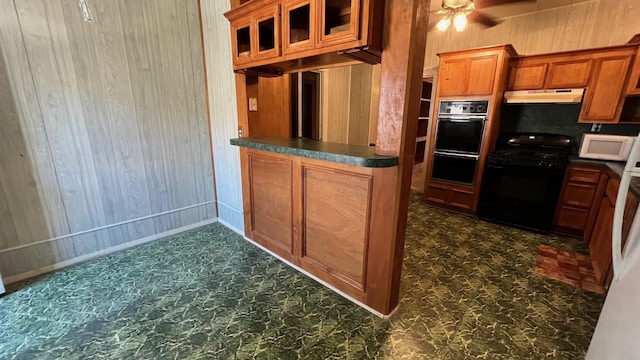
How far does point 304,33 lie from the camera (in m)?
2.00

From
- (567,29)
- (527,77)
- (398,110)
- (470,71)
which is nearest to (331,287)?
(398,110)

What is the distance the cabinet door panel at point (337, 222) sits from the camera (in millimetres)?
1826

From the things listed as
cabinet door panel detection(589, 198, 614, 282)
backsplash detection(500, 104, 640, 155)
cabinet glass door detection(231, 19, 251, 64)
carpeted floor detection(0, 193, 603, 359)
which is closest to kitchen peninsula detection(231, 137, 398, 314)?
carpeted floor detection(0, 193, 603, 359)

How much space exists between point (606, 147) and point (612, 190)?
829mm

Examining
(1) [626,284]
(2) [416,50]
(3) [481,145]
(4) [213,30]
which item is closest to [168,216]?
(4) [213,30]

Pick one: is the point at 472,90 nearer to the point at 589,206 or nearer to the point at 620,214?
the point at 589,206

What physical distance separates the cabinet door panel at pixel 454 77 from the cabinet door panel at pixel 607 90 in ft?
4.39

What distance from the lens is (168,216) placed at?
3025mm

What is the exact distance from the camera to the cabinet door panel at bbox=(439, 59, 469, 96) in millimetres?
3551

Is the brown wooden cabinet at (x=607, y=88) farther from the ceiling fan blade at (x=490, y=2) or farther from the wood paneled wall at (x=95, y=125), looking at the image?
the wood paneled wall at (x=95, y=125)

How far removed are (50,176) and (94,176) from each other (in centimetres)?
29

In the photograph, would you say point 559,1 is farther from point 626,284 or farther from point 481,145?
point 626,284

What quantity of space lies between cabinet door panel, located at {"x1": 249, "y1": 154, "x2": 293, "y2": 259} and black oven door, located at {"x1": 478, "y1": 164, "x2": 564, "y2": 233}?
2.81 meters

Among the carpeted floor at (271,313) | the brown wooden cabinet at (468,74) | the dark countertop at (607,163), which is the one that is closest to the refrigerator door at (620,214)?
the carpeted floor at (271,313)
